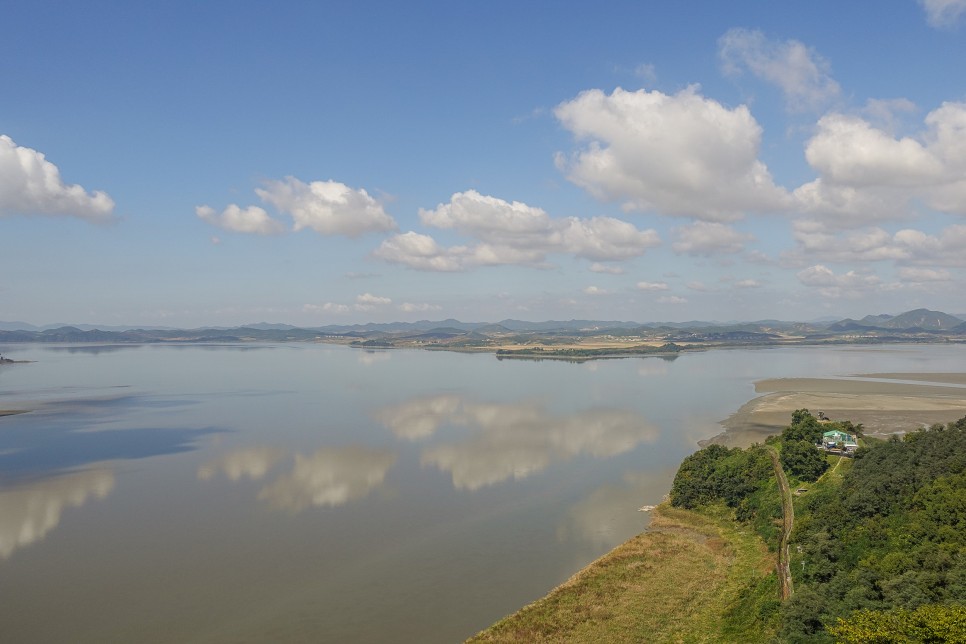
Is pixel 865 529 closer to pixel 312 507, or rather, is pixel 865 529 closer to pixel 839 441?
pixel 839 441

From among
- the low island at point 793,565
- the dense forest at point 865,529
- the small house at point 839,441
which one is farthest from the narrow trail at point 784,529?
the small house at point 839,441

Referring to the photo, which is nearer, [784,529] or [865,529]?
[865,529]

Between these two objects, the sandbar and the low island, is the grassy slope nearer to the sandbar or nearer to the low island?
the low island

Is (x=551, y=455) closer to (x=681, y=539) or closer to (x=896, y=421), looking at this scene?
(x=681, y=539)

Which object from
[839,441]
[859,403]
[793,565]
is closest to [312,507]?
[793,565]

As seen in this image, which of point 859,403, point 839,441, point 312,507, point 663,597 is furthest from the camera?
point 859,403

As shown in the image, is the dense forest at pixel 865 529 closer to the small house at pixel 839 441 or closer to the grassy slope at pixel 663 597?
the grassy slope at pixel 663 597

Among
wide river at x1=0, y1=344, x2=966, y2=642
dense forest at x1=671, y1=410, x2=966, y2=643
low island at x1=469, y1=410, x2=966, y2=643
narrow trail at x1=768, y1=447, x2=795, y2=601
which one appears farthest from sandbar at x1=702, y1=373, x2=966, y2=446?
low island at x1=469, y1=410, x2=966, y2=643
